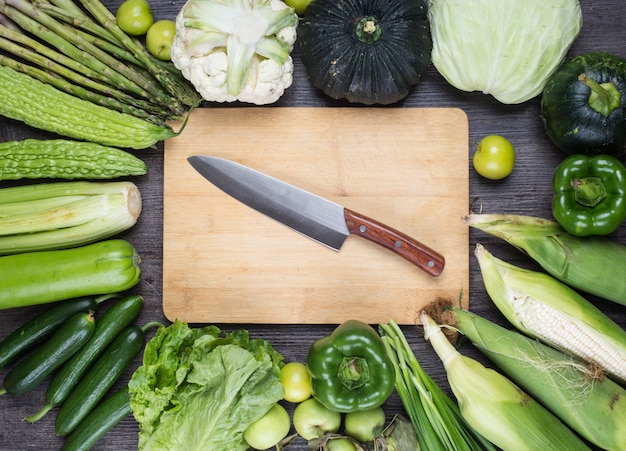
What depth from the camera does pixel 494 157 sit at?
70.6 inches

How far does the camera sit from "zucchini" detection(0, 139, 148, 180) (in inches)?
70.9

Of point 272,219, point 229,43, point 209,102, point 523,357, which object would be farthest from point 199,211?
point 523,357

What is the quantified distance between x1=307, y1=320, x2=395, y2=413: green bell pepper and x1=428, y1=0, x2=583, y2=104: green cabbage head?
0.82 m

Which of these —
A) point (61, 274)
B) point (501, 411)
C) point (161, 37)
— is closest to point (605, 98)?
point (501, 411)

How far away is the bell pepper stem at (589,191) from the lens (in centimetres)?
167

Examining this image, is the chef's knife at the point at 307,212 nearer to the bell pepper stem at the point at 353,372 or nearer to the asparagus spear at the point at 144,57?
the asparagus spear at the point at 144,57

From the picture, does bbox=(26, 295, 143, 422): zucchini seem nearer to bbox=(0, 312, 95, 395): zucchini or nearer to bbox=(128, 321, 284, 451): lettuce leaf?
bbox=(0, 312, 95, 395): zucchini

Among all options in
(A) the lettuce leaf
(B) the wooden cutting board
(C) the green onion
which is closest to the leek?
(B) the wooden cutting board

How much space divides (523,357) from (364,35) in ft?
3.33

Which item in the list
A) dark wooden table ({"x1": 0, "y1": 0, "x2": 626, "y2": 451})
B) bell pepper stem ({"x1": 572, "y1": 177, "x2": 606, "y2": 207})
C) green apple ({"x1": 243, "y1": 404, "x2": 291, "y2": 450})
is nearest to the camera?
bell pepper stem ({"x1": 572, "y1": 177, "x2": 606, "y2": 207})

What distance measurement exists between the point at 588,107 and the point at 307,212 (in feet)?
2.78

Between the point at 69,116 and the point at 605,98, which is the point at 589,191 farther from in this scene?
the point at 69,116

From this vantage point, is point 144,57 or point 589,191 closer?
point 589,191

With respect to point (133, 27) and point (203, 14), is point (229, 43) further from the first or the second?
point (133, 27)
